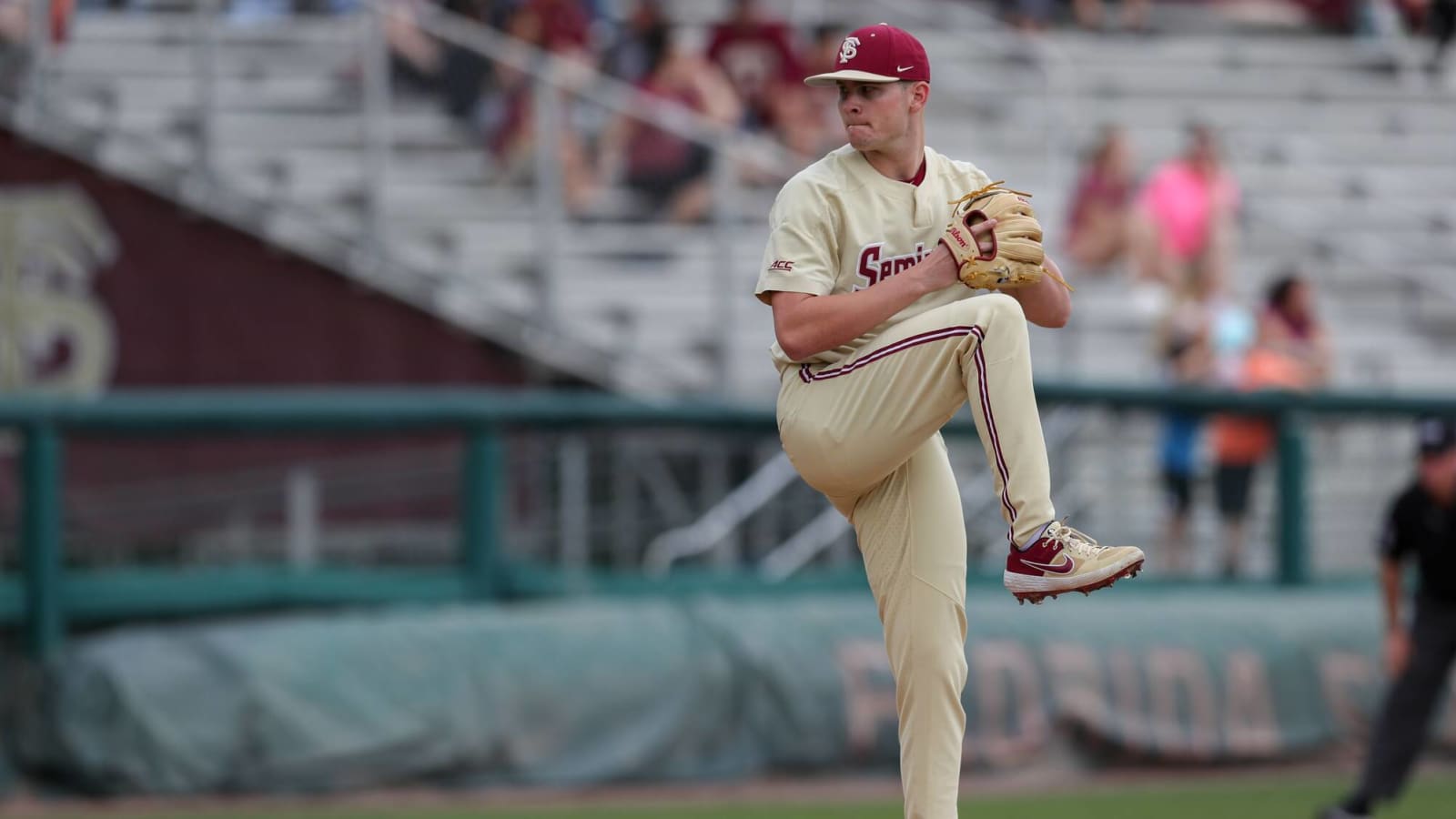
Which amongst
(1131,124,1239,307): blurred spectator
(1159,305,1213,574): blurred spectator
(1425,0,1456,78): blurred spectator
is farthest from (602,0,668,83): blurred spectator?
(1425,0,1456,78): blurred spectator

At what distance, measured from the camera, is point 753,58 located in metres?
13.9

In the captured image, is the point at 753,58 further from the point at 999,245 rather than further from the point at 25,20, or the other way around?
the point at 999,245

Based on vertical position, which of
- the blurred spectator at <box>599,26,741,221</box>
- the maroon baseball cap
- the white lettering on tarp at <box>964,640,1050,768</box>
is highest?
the maroon baseball cap

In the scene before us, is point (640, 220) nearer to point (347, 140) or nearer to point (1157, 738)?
point (347, 140)

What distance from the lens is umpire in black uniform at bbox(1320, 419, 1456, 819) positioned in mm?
9133

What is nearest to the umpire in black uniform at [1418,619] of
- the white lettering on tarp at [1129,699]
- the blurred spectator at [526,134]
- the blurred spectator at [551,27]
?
the white lettering on tarp at [1129,699]

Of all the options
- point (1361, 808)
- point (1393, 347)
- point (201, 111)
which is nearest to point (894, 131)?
point (1361, 808)

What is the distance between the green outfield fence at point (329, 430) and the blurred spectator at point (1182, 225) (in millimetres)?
2284

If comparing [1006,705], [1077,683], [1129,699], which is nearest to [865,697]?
[1006,705]

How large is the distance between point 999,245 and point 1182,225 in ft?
29.2

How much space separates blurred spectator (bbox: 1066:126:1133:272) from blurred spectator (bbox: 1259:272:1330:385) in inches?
48.8

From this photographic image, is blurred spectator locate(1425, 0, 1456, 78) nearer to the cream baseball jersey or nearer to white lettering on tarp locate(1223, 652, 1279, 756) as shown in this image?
white lettering on tarp locate(1223, 652, 1279, 756)

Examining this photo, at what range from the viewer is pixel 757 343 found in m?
12.9

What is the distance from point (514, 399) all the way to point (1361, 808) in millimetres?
4339
